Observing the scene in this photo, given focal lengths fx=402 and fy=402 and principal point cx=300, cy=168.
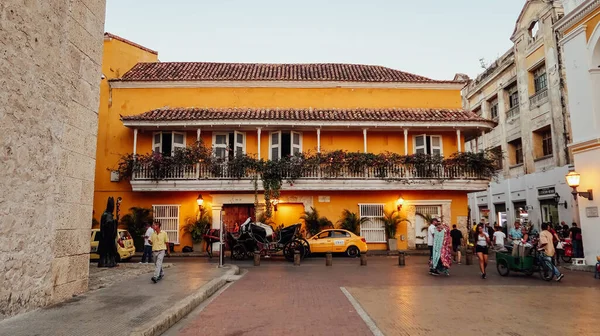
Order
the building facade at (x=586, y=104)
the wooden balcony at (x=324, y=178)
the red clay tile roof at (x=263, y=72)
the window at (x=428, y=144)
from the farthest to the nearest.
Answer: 1. the red clay tile roof at (x=263, y=72)
2. the window at (x=428, y=144)
3. the wooden balcony at (x=324, y=178)
4. the building facade at (x=586, y=104)

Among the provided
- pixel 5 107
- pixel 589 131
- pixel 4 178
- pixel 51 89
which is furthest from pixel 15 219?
pixel 589 131

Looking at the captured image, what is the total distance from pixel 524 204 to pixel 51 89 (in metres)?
27.6

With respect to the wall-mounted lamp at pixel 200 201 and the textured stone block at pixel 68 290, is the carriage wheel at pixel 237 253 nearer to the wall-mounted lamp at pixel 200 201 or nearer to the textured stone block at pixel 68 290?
the wall-mounted lamp at pixel 200 201

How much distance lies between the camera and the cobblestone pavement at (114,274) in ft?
31.4

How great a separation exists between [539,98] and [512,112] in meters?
3.29

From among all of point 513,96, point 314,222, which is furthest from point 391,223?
point 513,96

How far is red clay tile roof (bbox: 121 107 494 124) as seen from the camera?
20.3 meters

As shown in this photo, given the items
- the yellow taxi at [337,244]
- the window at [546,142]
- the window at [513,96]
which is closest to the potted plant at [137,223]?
the yellow taxi at [337,244]

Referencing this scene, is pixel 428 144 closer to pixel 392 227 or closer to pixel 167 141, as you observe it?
pixel 392 227

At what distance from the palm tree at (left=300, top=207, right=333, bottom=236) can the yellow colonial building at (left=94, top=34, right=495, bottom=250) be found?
0.67 meters

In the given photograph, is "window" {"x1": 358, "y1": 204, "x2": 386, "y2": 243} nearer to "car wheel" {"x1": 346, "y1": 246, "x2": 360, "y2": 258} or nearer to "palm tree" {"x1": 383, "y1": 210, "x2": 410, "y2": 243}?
"palm tree" {"x1": 383, "y1": 210, "x2": 410, "y2": 243}

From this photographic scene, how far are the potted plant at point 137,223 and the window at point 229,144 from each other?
15.6 ft

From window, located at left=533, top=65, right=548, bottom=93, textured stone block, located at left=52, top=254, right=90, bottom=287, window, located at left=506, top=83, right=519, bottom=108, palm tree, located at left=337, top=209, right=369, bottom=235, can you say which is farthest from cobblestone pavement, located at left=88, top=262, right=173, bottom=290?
window, located at left=506, top=83, right=519, bottom=108

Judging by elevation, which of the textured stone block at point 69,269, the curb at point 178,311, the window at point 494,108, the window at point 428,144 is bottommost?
the curb at point 178,311
